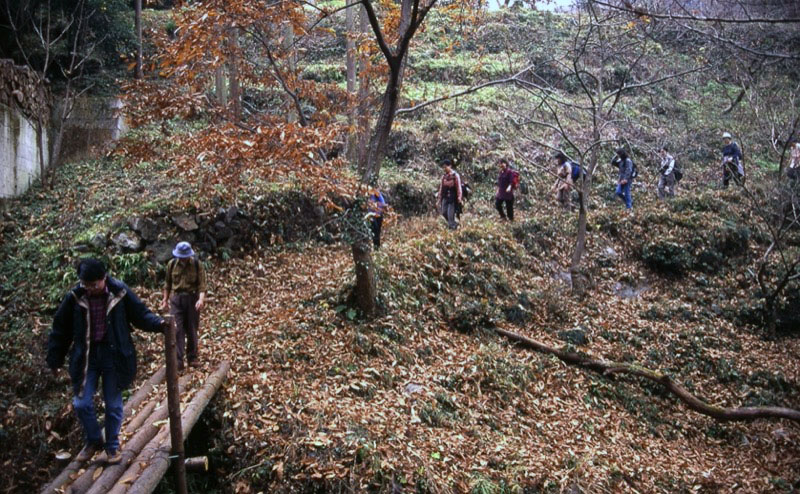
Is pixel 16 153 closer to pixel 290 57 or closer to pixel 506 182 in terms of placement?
pixel 290 57

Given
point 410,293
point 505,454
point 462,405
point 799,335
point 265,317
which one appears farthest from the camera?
point 799,335

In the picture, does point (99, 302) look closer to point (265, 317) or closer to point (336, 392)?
point (336, 392)

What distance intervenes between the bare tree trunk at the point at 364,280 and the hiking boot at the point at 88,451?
4.46 meters

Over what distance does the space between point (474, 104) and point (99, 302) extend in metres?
19.6

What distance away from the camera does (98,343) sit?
15.8 ft

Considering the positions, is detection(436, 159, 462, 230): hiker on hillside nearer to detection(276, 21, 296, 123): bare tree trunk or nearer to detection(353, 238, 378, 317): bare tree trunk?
detection(276, 21, 296, 123): bare tree trunk

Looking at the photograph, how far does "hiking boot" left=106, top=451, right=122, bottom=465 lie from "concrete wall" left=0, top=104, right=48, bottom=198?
919 cm

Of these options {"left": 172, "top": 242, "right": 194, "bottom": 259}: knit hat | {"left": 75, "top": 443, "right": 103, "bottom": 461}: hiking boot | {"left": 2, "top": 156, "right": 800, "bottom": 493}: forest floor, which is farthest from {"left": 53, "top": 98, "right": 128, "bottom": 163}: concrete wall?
{"left": 75, "top": 443, "right": 103, "bottom": 461}: hiking boot

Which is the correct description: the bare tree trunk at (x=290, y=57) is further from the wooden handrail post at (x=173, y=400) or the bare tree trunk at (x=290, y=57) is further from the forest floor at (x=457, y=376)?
the wooden handrail post at (x=173, y=400)

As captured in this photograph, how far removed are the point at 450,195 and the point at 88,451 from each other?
9.72m

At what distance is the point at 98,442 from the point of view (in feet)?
16.3

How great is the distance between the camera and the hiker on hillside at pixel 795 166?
13.9 m

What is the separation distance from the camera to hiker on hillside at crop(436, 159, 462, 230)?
1266cm

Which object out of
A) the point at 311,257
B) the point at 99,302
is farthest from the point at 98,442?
the point at 311,257
